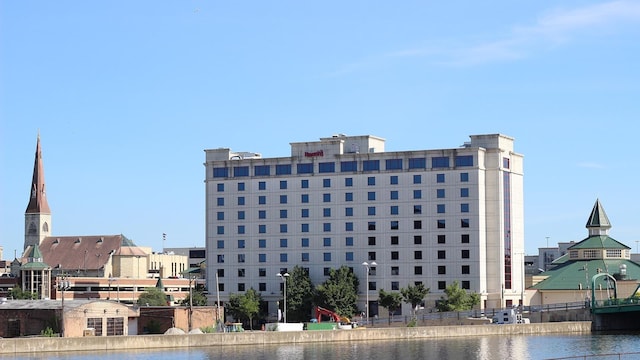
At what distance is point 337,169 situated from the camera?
152m

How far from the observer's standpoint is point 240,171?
15788cm

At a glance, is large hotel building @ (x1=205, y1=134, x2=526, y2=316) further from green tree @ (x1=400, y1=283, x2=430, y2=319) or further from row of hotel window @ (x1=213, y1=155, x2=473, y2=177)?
green tree @ (x1=400, y1=283, x2=430, y2=319)

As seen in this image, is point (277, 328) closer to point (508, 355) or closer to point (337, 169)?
point (508, 355)

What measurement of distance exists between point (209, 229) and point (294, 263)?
13.0m

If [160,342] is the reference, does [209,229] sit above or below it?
above

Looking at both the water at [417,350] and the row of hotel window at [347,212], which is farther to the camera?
the row of hotel window at [347,212]

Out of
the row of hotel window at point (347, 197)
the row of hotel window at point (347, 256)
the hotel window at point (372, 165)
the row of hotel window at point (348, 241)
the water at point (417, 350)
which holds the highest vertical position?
the hotel window at point (372, 165)

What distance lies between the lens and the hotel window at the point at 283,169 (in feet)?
509

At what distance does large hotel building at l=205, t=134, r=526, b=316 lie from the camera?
484 feet

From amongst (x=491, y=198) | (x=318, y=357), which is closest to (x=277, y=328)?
(x=318, y=357)

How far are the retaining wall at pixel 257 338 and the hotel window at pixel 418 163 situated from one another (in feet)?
100

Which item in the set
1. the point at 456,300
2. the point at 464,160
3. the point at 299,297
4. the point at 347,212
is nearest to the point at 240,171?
the point at 347,212

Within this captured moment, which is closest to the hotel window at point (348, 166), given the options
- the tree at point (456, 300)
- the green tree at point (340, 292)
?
the green tree at point (340, 292)

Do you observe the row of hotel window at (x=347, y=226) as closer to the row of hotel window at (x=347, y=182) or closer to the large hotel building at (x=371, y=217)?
the large hotel building at (x=371, y=217)
